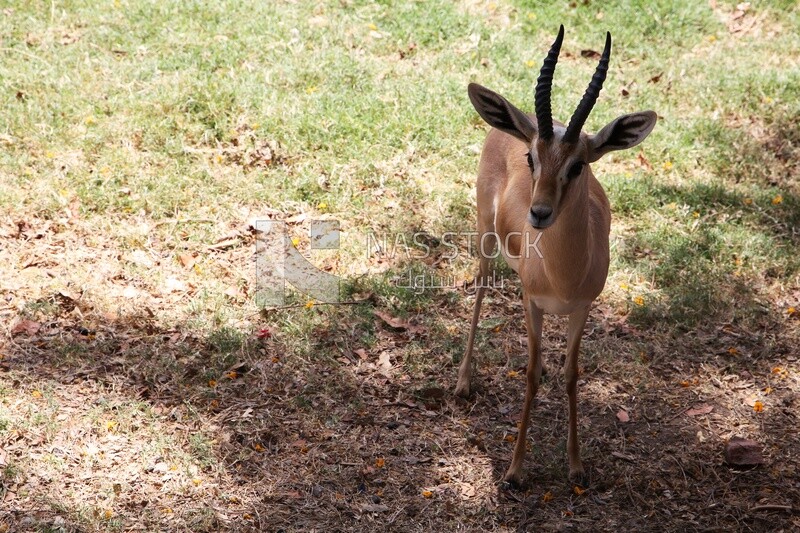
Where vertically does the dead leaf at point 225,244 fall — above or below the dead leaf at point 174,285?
above

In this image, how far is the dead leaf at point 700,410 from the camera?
17.6 feet

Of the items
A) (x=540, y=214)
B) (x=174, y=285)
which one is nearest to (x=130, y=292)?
(x=174, y=285)

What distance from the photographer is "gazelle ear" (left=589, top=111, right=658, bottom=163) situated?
407cm

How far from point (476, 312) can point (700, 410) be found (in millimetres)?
1493

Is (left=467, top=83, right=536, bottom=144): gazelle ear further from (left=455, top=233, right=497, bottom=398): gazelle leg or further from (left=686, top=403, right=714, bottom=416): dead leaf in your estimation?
(left=686, top=403, right=714, bottom=416): dead leaf

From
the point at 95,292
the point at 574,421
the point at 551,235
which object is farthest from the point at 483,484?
the point at 95,292

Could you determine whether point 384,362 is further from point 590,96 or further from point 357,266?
point 590,96

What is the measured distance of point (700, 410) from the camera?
5379mm

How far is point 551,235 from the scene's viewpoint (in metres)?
4.35

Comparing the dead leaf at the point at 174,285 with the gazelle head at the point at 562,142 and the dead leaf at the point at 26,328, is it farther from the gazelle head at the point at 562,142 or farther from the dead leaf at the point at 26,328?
the gazelle head at the point at 562,142

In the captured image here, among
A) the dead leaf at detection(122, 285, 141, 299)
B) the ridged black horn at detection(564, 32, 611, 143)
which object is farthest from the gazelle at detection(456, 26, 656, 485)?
the dead leaf at detection(122, 285, 141, 299)

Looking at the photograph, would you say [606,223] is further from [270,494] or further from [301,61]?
[301,61]

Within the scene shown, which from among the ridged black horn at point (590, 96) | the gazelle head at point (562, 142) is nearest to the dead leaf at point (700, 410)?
the gazelle head at point (562, 142)

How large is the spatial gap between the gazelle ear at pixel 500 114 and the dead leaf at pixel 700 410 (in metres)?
2.15
